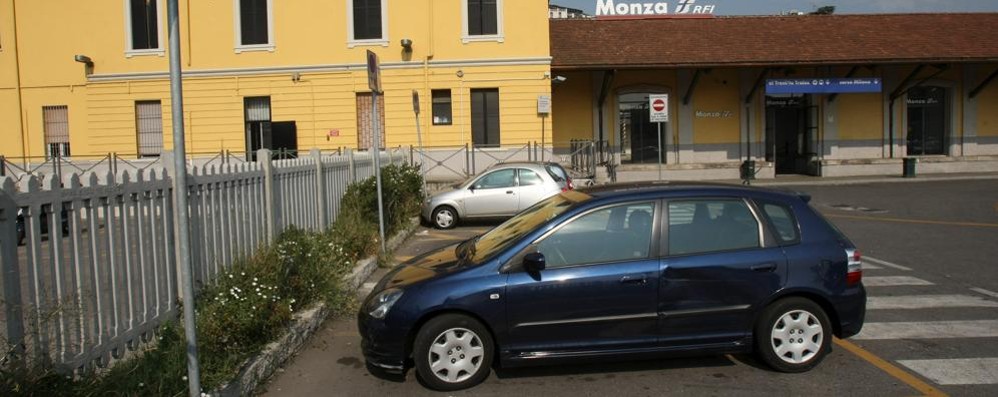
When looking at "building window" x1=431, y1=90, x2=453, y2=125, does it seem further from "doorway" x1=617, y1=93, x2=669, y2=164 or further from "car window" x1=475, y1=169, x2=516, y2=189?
"car window" x1=475, y1=169, x2=516, y2=189

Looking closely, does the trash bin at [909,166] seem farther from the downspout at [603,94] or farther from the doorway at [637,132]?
the downspout at [603,94]

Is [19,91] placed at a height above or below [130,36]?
below

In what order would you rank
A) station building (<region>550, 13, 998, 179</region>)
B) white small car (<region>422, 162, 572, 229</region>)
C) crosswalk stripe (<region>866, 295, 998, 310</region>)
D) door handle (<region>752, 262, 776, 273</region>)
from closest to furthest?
door handle (<region>752, 262, 776, 273</region>) < crosswalk stripe (<region>866, 295, 998, 310</region>) < white small car (<region>422, 162, 572, 229</region>) < station building (<region>550, 13, 998, 179</region>)

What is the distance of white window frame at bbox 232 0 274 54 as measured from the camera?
25.9 metres

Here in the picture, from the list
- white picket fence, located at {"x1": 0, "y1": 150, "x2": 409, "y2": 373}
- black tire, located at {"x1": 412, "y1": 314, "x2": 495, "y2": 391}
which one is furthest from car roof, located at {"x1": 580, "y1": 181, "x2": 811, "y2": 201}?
white picket fence, located at {"x1": 0, "y1": 150, "x2": 409, "y2": 373}

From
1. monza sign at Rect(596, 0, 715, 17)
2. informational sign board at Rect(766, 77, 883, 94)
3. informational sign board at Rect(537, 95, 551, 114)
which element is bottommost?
informational sign board at Rect(537, 95, 551, 114)


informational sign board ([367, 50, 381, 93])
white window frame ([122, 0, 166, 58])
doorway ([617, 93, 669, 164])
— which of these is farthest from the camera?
doorway ([617, 93, 669, 164])

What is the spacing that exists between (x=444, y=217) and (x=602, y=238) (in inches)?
398

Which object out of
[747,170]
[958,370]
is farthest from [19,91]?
[958,370]

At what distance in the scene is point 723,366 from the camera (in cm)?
599

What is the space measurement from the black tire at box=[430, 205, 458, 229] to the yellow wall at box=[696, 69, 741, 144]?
54.9 ft

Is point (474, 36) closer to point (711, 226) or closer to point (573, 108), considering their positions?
point (573, 108)

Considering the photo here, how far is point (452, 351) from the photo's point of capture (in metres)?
5.50

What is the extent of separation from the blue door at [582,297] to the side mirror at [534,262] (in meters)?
0.07
